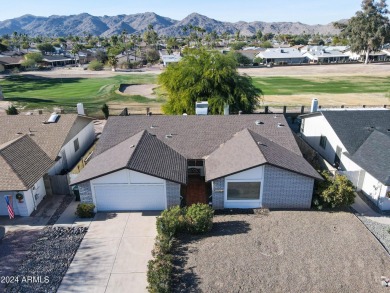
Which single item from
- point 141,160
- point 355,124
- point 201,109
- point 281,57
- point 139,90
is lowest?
point 139,90

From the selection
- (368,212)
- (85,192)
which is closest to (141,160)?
(85,192)

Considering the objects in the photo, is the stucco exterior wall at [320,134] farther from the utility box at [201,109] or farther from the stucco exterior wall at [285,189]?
the utility box at [201,109]

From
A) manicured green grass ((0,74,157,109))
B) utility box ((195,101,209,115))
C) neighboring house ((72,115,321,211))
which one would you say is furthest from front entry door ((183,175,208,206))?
manicured green grass ((0,74,157,109))

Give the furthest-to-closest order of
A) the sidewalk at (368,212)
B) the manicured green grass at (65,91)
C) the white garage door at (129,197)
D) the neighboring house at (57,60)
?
the neighboring house at (57,60)
the manicured green grass at (65,91)
the white garage door at (129,197)
the sidewalk at (368,212)

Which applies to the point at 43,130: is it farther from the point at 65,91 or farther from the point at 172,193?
the point at 65,91

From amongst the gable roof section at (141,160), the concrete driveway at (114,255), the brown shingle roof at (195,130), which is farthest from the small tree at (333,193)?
the concrete driveway at (114,255)

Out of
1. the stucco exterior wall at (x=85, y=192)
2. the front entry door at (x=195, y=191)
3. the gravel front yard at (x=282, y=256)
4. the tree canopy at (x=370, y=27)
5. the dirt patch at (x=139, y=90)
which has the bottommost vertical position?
the dirt patch at (x=139, y=90)
